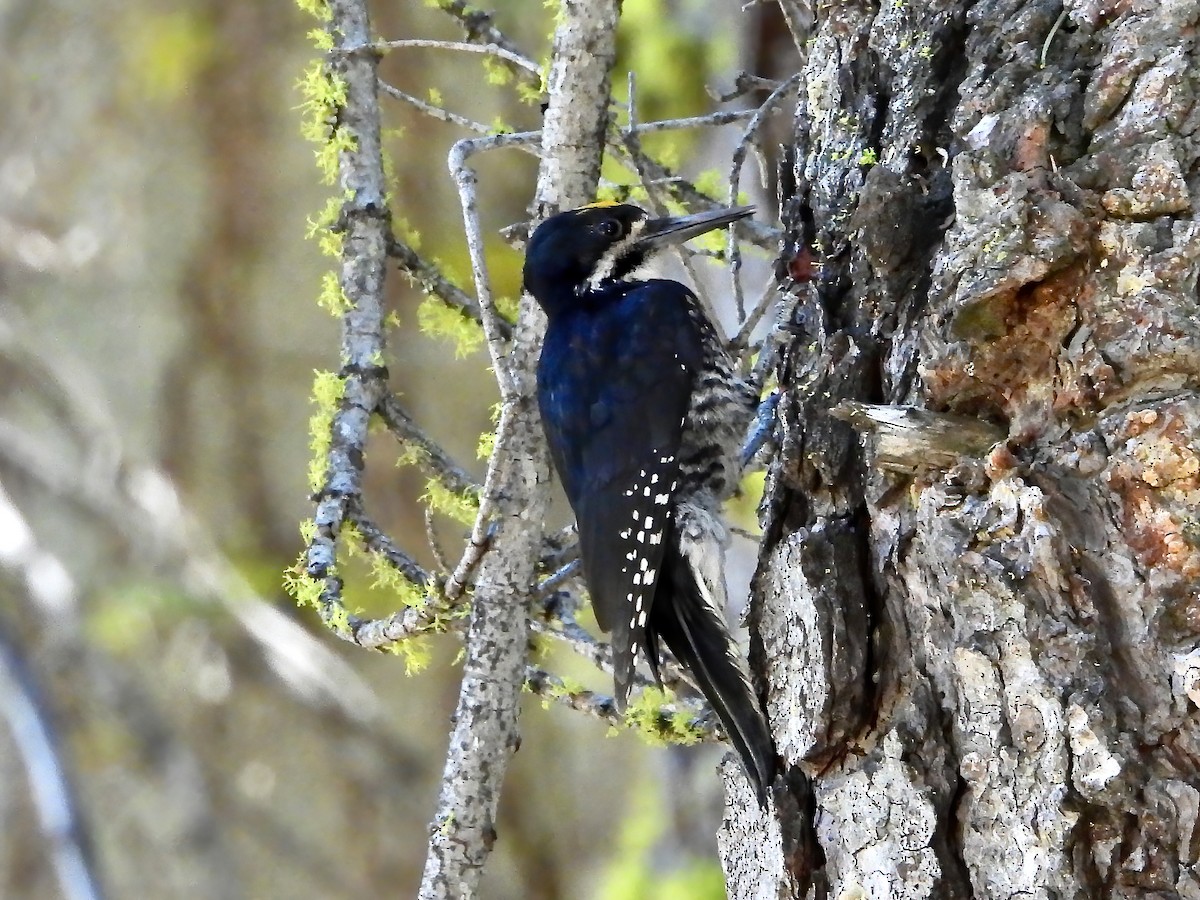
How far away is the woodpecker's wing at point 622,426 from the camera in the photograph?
1929 millimetres

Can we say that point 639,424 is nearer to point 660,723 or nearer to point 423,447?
point 423,447

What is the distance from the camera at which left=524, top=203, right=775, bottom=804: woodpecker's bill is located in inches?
75.8

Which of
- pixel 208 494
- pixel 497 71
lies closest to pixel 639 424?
pixel 497 71

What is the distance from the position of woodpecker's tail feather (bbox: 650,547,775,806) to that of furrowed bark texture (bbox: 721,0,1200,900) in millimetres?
59

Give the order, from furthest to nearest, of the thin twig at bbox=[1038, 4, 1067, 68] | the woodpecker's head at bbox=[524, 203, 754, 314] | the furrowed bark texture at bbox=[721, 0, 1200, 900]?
the woodpecker's head at bbox=[524, 203, 754, 314] < the thin twig at bbox=[1038, 4, 1067, 68] < the furrowed bark texture at bbox=[721, 0, 1200, 900]

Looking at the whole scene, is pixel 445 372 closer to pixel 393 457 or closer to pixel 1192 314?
pixel 393 457

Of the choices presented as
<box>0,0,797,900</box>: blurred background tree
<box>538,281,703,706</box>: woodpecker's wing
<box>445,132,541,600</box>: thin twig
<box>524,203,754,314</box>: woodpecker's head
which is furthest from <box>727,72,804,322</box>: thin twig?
<box>0,0,797,900</box>: blurred background tree

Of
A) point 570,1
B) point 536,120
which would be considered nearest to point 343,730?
point 536,120

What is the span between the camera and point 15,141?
4074 mm

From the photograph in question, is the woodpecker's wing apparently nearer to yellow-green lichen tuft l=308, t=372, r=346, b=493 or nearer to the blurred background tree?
yellow-green lichen tuft l=308, t=372, r=346, b=493

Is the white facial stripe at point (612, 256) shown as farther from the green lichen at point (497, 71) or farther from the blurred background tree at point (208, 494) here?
the blurred background tree at point (208, 494)

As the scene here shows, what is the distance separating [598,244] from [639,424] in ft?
1.19

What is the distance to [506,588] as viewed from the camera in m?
1.74

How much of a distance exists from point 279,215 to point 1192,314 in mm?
3313
